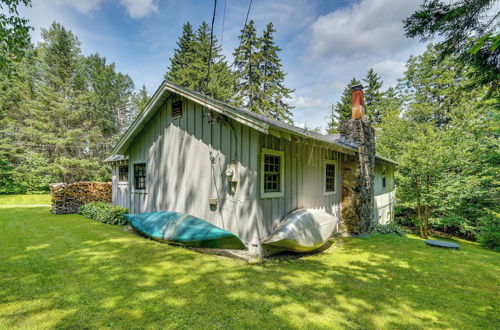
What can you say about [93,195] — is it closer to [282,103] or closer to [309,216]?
[309,216]

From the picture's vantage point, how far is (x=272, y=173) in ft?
19.2

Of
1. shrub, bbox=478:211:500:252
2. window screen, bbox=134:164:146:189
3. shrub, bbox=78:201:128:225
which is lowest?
shrub, bbox=478:211:500:252

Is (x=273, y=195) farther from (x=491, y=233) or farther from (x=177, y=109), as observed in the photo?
(x=491, y=233)

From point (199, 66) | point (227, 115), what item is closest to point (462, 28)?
point (227, 115)

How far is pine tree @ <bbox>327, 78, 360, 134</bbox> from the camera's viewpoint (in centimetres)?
2713

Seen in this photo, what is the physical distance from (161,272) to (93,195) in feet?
35.9

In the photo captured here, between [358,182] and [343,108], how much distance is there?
21.7 meters

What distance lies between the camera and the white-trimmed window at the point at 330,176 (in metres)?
8.11

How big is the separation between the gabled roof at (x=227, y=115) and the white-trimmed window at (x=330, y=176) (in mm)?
735

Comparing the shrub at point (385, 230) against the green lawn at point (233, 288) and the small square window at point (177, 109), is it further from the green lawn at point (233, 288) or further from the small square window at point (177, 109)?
the small square window at point (177, 109)

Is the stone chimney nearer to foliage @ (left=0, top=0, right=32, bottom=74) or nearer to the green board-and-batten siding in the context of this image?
the green board-and-batten siding

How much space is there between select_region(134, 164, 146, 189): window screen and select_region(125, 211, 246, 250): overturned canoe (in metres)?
1.82

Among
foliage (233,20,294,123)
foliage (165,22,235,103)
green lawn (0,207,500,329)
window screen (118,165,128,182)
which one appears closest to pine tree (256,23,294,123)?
foliage (233,20,294,123)

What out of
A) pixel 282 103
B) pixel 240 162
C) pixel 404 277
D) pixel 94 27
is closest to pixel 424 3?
pixel 240 162
